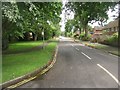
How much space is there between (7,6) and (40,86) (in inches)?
208

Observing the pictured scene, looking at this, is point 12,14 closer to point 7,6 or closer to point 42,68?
point 7,6

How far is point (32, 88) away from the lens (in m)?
9.05

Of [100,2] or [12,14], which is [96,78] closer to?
[12,14]

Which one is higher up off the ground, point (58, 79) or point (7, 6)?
point (7, 6)

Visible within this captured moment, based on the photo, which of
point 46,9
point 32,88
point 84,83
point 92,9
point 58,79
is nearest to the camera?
point 32,88

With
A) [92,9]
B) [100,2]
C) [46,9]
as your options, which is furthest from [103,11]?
[46,9]

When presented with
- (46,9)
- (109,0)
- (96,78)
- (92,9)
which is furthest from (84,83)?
(92,9)

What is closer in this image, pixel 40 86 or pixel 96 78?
pixel 40 86

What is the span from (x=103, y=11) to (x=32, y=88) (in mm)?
26470

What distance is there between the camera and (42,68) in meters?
13.8

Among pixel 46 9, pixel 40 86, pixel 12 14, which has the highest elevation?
pixel 46 9

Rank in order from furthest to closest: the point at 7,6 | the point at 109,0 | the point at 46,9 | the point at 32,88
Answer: the point at 109,0
the point at 46,9
the point at 7,6
the point at 32,88

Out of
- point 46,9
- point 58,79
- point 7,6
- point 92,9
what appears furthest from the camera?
point 92,9

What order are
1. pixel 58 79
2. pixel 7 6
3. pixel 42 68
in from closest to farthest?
1. pixel 58 79
2. pixel 7 6
3. pixel 42 68
